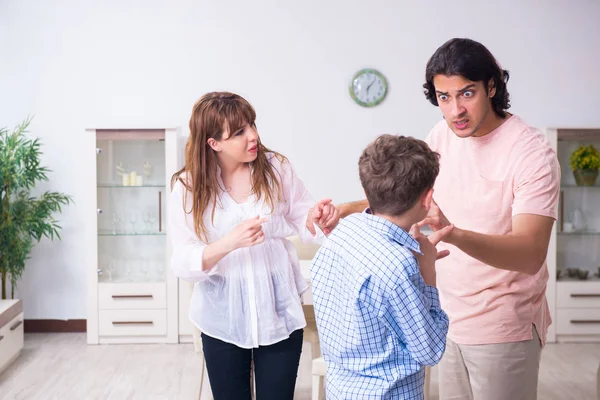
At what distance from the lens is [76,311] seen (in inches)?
205

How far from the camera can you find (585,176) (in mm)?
4844

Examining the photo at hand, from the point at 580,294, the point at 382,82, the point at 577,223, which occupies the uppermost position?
the point at 382,82

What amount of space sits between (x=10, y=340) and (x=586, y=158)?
13.1 ft

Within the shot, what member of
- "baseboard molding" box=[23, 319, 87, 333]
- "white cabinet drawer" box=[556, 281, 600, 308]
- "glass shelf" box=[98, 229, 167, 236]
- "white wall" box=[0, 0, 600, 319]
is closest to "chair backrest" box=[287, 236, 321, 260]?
"white wall" box=[0, 0, 600, 319]

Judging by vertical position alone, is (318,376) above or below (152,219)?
below

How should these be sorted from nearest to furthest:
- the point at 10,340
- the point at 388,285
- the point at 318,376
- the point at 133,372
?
the point at 388,285 → the point at 318,376 → the point at 133,372 → the point at 10,340

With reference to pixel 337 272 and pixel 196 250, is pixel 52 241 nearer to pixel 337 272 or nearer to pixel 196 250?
pixel 196 250

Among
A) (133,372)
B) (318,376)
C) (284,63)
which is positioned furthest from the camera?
(284,63)

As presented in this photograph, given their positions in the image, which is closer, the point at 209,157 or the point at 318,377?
the point at 209,157

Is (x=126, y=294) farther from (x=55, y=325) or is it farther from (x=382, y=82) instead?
(x=382, y=82)

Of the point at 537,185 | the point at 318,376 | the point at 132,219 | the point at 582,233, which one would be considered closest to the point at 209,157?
the point at 537,185

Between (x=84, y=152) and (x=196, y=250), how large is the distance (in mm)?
3010

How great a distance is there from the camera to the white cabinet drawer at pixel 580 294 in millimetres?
4801

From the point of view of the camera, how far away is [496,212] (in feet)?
5.82
